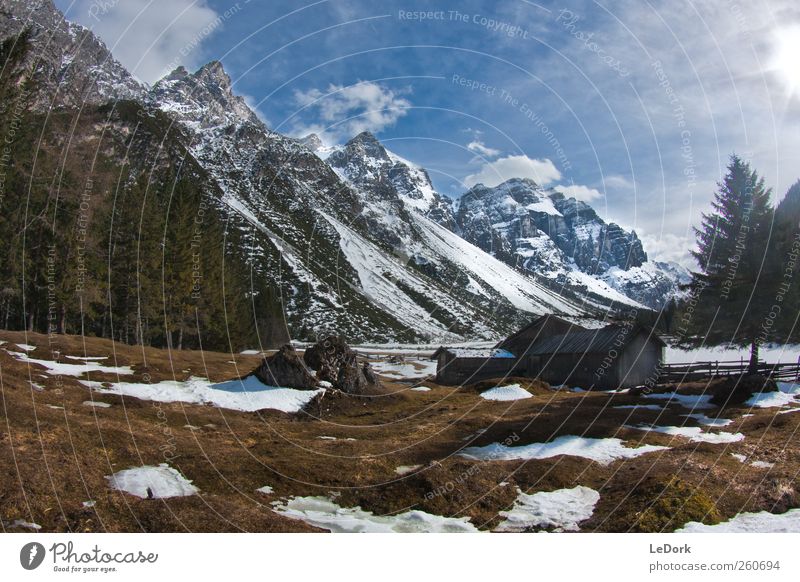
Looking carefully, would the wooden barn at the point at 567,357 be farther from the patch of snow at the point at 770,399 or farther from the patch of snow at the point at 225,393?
the patch of snow at the point at 225,393

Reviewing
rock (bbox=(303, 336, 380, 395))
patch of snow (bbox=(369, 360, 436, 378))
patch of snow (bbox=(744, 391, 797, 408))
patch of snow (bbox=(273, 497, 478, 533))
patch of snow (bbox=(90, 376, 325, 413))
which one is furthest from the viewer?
patch of snow (bbox=(369, 360, 436, 378))

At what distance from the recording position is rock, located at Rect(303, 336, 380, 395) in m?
35.1

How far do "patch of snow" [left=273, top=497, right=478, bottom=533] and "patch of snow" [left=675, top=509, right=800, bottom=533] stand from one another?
483 cm

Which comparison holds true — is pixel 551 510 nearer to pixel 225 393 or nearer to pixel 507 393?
pixel 225 393

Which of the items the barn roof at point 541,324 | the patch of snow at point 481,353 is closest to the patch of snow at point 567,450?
the patch of snow at point 481,353

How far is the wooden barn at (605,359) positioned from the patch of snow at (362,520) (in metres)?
40.9

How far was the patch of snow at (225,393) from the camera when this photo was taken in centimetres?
2734

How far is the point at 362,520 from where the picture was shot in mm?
12008

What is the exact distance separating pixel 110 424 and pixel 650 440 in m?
20.4

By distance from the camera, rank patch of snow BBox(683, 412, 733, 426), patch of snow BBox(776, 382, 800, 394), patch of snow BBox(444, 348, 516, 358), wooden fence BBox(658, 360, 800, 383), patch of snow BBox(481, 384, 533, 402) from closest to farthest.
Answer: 1. patch of snow BBox(683, 412, 733, 426)
2. patch of snow BBox(776, 382, 800, 394)
3. wooden fence BBox(658, 360, 800, 383)
4. patch of snow BBox(481, 384, 533, 402)
5. patch of snow BBox(444, 348, 516, 358)

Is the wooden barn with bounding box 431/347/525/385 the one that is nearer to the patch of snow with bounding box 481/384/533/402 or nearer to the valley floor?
the patch of snow with bounding box 481/384/533/402

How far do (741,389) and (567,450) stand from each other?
17.0 meters

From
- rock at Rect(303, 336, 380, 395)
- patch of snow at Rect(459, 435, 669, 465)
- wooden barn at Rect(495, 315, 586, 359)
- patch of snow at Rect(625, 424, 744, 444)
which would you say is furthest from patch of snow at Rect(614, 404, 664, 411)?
wooden barn at Rect(495, 315, 586, 359)
